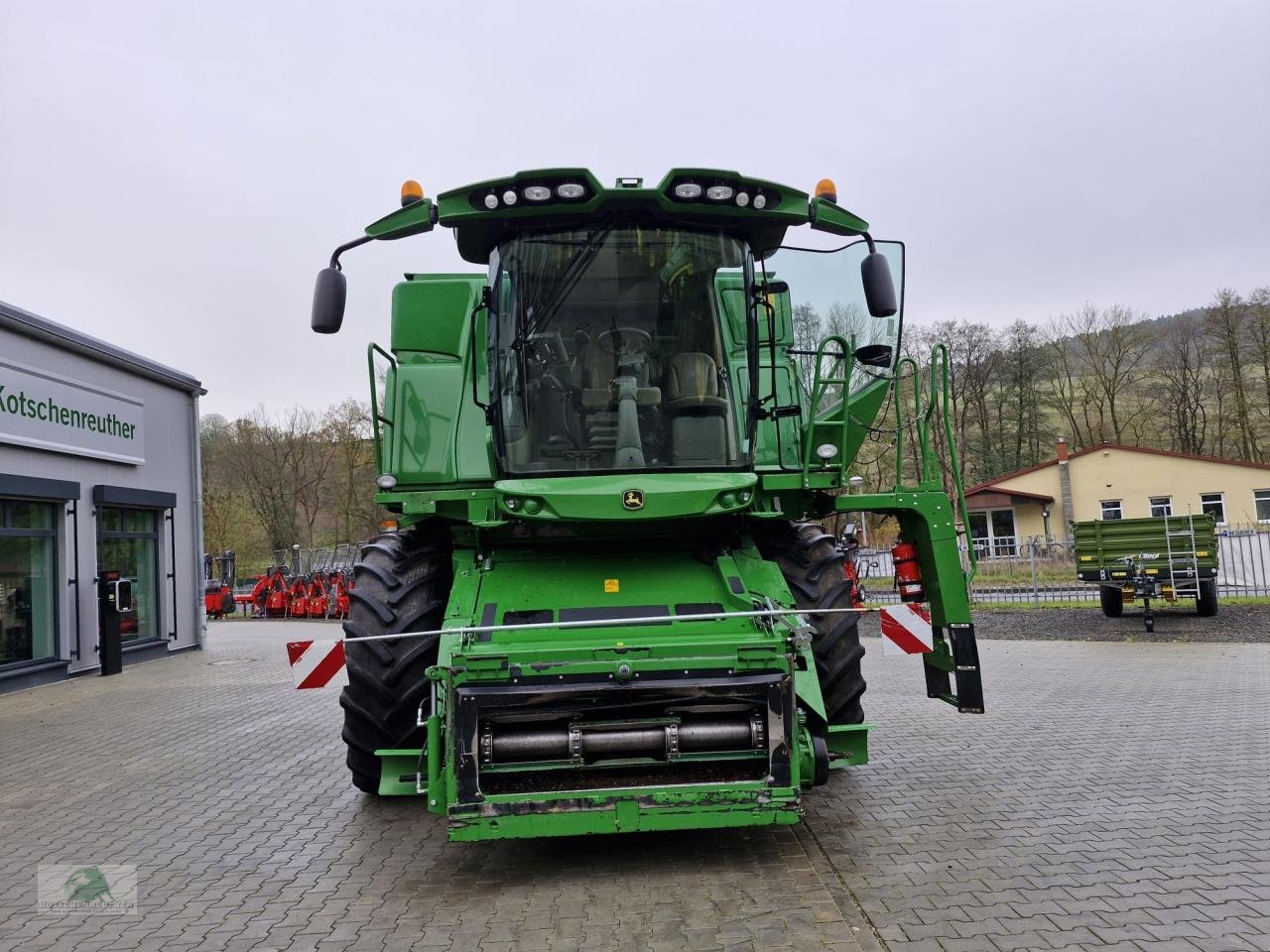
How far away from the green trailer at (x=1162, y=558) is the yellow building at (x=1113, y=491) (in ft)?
60.9

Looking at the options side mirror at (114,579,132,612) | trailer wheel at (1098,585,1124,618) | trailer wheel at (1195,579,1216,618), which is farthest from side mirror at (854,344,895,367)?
trailer wheel at (1195,579,1216,618)

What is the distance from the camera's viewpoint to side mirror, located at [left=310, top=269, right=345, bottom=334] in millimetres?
5102

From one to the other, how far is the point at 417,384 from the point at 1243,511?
128ft

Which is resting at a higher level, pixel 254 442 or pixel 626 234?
pixel 254 442

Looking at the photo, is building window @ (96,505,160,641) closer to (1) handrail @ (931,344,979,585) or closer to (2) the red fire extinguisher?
(2) the red fire extinguisher

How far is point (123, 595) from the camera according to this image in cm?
1387

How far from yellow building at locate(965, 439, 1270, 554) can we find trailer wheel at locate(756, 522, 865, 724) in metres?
31.6

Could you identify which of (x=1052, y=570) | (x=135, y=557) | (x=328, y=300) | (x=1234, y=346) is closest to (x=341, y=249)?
(x=328, y=300)

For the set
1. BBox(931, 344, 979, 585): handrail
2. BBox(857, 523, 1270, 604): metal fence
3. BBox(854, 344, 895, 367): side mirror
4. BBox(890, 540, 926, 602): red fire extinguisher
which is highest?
BBox(854, 344, 895, 367): side mirror

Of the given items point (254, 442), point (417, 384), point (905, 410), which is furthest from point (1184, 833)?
point (254, 442)

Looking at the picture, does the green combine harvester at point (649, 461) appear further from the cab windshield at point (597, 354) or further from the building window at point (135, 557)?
the building window at point (135, 557)

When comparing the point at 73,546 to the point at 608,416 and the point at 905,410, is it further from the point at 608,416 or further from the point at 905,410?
the point at 905,410

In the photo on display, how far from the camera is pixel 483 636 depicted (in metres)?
4.57

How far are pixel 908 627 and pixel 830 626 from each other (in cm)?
46
